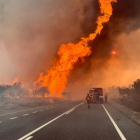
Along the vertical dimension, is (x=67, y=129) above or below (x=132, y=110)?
above

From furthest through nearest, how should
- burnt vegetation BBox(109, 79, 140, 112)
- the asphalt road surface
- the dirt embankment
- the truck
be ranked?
the truck → burnt vegetation BBox(109, 79, 140, 112) → the dirt embankment → the asphalt road surface

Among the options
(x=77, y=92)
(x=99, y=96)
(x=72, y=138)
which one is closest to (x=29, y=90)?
(x=77, y=92)

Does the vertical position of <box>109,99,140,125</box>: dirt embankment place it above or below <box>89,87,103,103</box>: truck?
below

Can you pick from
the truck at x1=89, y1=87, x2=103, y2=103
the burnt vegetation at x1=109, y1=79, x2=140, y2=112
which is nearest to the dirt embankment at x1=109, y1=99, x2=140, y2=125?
the burnt vegetation at x1=109, y1=79, x2=140, y2=112

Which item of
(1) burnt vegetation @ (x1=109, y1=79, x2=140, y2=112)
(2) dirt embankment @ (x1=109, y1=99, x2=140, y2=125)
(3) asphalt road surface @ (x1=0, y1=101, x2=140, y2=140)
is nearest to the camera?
(3) asphalt road surface @ (x1=0, y1=101, x2=140, y2=140)

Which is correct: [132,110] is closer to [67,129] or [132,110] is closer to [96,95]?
[67,129]

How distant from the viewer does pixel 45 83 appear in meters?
59.0

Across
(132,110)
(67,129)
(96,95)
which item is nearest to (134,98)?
(96,95)

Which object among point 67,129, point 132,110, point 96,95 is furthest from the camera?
point 96,95

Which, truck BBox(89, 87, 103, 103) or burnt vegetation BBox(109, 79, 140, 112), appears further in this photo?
truck BBox(89, 87, 103, 103)

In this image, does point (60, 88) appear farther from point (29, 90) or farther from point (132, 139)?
point (132, 139)

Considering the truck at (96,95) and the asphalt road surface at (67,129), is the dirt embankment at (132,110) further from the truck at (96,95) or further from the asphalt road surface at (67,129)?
the truck at (96,95)

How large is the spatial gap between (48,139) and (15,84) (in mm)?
95806

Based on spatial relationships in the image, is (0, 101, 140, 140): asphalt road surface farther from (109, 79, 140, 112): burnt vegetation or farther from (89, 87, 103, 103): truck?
(89, 87, 103, 103): truck
